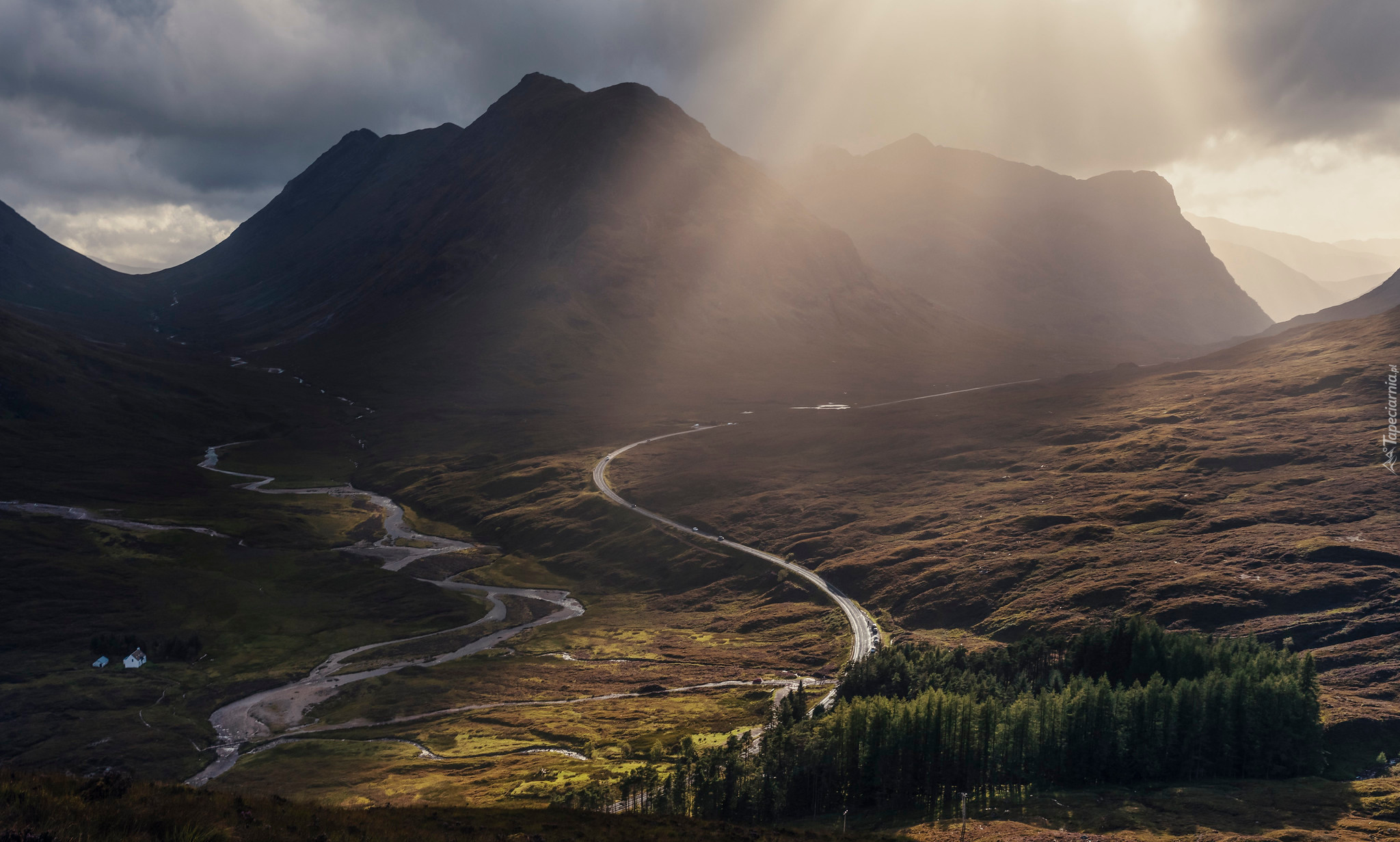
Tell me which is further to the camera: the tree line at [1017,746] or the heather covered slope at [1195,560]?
the heather covered slope at [1195,560]

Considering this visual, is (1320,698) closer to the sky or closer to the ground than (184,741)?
closer to the sky

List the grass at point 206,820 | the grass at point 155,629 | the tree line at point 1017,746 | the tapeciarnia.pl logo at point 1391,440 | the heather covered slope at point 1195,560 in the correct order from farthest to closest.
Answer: the tapeciarnia.pl logo at point 1391,440 → the heather covered slope at point 1195,560 → the grass at point 155,629 → the tree line at point 1017,746 → the grass at point 206,820

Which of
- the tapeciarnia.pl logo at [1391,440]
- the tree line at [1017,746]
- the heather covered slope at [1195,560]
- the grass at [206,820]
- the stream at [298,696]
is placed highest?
the tapeciarnia.pl logo at [1391,440]

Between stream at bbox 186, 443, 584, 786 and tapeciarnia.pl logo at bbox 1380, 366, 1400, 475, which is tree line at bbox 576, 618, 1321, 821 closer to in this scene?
stream at bbox 186, 443, 584, 786

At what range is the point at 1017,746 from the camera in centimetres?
8200

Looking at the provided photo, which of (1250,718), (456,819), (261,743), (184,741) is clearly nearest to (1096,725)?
(1250,718)

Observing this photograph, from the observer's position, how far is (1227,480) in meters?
188

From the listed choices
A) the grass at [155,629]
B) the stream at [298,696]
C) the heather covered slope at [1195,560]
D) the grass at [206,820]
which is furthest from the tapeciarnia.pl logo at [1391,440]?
the grass at [155,629]

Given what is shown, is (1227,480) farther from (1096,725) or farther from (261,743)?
(261,743)

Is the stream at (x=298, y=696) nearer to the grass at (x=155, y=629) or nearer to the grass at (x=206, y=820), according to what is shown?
the grass at (x=155, y=629)

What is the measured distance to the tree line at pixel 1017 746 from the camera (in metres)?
78.0

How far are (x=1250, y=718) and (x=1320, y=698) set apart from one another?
2498 cm

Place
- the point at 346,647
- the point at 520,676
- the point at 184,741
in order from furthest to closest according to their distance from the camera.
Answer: the point at 346,647, the point at 520,676, the point at 184,741

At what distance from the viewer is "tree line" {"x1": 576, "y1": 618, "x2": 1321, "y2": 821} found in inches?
3071
